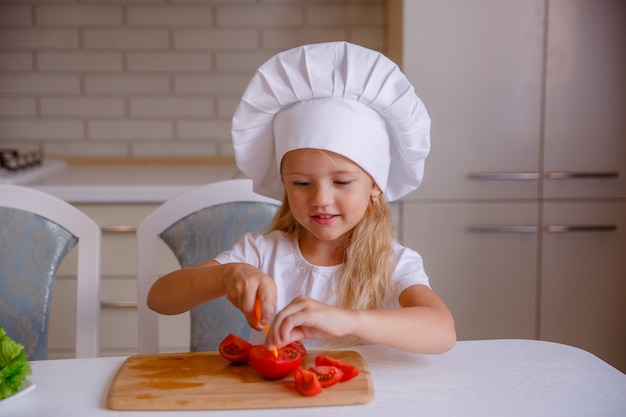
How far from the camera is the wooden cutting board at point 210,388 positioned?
3.07 feet

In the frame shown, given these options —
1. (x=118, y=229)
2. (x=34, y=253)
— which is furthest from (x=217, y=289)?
(x=118, y=229)

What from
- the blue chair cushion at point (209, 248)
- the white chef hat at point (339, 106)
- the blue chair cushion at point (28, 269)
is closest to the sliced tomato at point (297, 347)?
the white chef hat at point (339, 106)

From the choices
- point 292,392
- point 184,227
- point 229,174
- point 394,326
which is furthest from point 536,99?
point 292,392

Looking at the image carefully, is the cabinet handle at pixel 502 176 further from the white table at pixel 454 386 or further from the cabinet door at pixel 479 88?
the white table at pixel 454 386

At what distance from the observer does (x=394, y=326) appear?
3.49 ft

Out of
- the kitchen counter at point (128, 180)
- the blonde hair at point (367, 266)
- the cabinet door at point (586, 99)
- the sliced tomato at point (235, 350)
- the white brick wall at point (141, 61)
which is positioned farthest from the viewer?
the white brick wall at point (141, 61)

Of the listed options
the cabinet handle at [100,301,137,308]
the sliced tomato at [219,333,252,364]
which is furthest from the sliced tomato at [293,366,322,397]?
the cabinet handle at [100,301,137,308]

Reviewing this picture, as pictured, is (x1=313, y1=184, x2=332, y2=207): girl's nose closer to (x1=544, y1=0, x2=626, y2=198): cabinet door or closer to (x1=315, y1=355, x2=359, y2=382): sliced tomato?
(x1=315, y1=355, x2=359, y2=382): sliced tomato

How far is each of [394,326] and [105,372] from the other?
41 centimetres

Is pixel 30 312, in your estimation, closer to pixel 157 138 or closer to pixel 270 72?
pixel 270 72

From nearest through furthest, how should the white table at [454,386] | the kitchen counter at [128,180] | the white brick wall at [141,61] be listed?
the white table at [454,386] < the kitchen counter at [128,180] < the white brick wall at [141,61]

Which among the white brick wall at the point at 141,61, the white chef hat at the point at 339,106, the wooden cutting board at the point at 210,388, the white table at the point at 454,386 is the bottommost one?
the white table at the point at 454,386

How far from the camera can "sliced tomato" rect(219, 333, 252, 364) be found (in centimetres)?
105

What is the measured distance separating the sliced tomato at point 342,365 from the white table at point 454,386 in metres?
0.04
